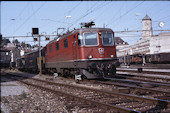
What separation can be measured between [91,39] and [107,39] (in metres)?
1.15

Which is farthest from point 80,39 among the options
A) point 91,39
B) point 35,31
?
point 35,31

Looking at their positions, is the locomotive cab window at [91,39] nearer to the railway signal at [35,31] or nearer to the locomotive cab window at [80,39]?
the locomotive cab window at [80,39]

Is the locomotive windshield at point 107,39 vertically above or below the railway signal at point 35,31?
below

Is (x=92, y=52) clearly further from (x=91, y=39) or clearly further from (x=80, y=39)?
(x=80, y=39)

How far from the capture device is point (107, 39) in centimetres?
1382

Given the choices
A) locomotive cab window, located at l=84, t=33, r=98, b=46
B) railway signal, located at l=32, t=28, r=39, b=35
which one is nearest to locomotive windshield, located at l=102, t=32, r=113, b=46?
locomotive cab window, located at l=84, t=33, r=98, b=46

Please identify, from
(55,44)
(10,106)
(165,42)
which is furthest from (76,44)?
(165,42)

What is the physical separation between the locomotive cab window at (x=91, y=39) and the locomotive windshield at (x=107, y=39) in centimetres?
56

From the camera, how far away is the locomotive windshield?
44.8 feet

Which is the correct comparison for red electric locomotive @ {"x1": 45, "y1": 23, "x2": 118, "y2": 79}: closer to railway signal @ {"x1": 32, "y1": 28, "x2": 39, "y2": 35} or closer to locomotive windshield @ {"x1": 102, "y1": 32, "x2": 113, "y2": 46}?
locomotive windshield @ {"x1": 102, "y1": 32, "x2": 113, "y2": 46}

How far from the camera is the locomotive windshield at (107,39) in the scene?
537 inches

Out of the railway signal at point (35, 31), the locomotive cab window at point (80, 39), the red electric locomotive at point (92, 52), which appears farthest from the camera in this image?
the railway signal at point (35, 31)

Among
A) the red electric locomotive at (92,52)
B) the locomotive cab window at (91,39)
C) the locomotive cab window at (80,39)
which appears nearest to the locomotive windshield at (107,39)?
the red electric locomotive at (92,52)

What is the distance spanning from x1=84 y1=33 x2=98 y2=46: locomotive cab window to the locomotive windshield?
56 centimetres
